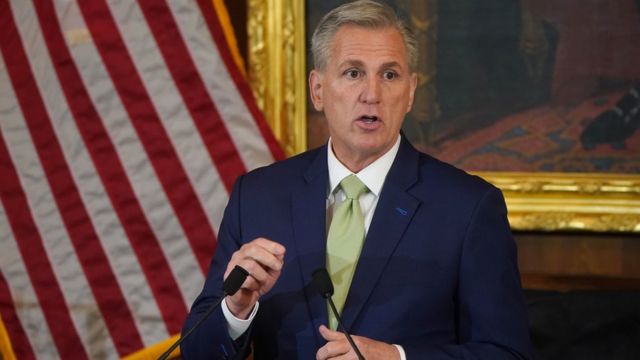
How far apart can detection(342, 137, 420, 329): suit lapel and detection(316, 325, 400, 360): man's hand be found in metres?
0.15

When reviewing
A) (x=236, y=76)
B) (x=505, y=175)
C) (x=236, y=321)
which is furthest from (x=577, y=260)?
(x=236, y=321)

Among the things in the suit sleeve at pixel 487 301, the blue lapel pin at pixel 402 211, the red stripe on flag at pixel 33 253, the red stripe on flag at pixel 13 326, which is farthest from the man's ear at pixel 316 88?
the red stripe on flag at pixel 13 326

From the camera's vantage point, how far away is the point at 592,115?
3336 mm

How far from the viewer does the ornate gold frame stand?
129 inches

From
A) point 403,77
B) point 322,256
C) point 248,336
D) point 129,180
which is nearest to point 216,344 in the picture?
point 248,336

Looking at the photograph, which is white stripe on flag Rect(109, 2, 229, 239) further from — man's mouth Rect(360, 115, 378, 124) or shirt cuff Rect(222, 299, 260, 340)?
shirt cuff Rect(222, 299, 260, 340)

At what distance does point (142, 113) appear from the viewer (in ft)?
11.7

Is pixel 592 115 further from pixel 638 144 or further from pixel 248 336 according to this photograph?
pixel 248 336

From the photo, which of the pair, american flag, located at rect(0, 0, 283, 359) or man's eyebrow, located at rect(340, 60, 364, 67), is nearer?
man's eyebrow, located at rect(340, 60, 364, 67)

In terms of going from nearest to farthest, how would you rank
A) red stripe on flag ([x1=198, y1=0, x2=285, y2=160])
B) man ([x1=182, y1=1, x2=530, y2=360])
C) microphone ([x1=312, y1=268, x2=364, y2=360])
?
microphone ([x1=312, y1=268, x2=364, y2=360]) → man ([x1=182, y1=1, x2=530, y2=360]) → red stripe on flag ([x1=198, y1=0, x2=285, y2=160])

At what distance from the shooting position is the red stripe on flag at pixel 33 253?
3.57 meters

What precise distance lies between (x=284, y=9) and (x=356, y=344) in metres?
1.96

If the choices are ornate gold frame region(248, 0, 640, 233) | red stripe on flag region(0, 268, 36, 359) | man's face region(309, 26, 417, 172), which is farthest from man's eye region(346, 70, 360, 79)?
red stripe on flag region(0, 268, 36, 359)

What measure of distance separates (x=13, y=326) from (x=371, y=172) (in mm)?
2011
